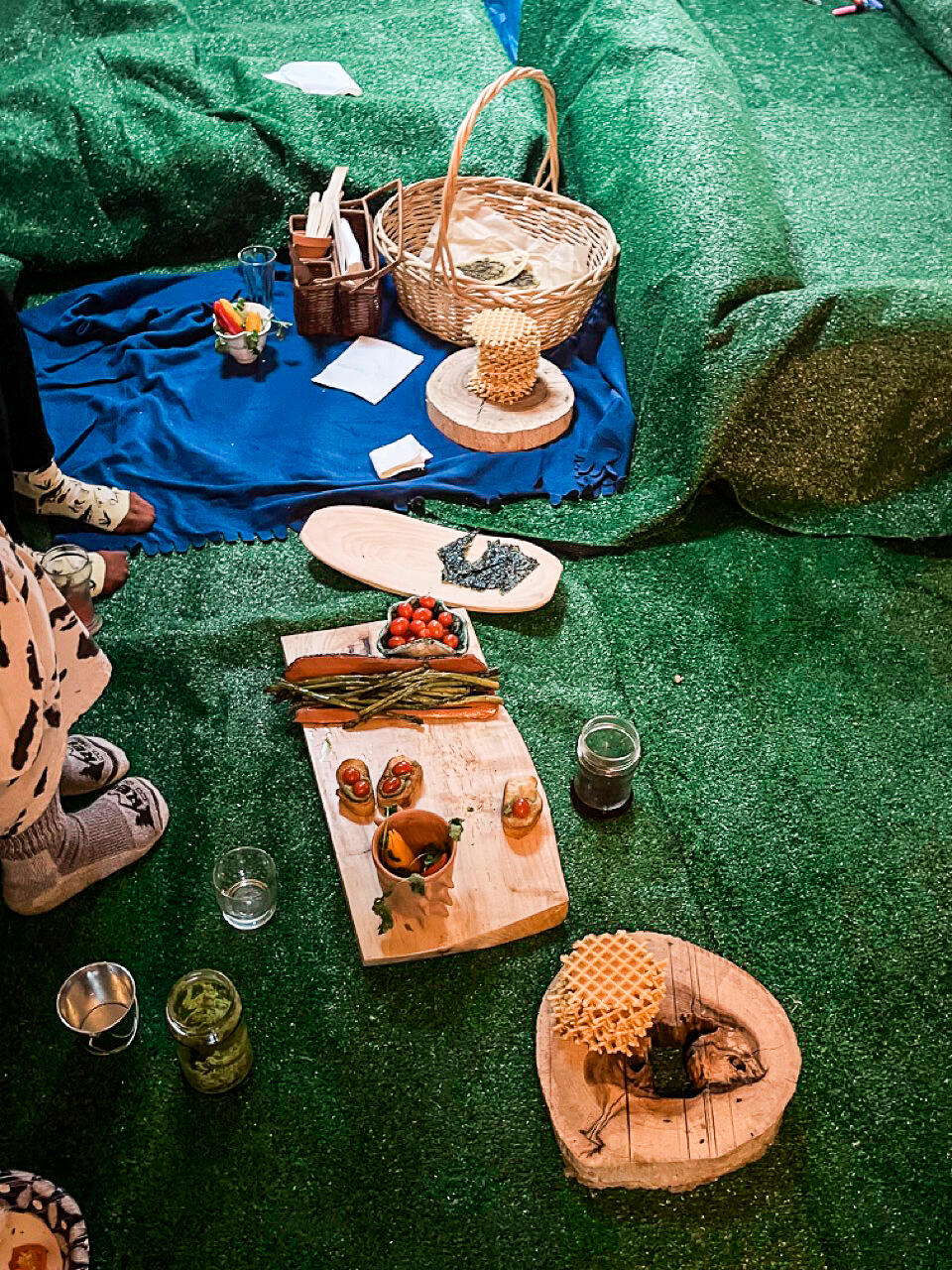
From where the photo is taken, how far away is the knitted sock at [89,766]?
181cm

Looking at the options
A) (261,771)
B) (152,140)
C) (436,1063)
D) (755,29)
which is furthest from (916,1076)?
(755,29)

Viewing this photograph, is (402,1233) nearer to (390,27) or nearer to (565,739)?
(565,739)

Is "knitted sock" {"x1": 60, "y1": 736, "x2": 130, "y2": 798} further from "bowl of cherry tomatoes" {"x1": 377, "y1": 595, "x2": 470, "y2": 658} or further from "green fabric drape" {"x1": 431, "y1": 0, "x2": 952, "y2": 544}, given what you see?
"green fabric drape" {"x1": 431, "y1": 0, "x2": 952, "y2": 544}

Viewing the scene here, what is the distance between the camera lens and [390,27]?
347 centimetres

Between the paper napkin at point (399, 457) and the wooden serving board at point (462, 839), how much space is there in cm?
61

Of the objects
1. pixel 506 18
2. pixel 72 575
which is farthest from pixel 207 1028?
pixel 506 18

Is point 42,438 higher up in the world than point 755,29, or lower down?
lower down

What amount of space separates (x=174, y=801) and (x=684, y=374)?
1.50 metres

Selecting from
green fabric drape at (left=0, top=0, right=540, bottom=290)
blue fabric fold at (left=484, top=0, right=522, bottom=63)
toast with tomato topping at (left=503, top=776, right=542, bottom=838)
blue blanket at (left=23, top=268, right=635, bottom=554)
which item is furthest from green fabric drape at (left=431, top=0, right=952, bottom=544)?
blue fabric fold at (left=484, top=0, right=522, bottom=63)

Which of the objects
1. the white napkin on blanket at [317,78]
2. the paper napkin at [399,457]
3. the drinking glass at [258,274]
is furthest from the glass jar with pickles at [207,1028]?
the white napkin on blanket at [317,78]

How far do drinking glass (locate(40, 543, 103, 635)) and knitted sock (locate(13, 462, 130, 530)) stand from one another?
0.30 m

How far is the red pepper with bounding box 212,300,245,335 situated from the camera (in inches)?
108

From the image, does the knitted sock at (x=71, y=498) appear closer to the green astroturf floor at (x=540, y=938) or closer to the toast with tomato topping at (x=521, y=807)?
the green astroturf floor at (x=540, y=938)

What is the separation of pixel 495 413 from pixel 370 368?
42cm
